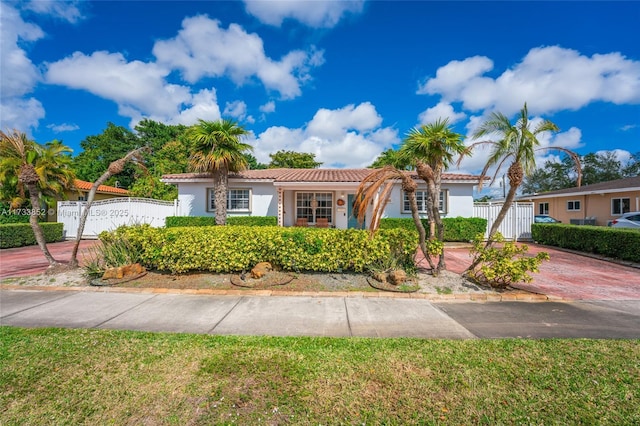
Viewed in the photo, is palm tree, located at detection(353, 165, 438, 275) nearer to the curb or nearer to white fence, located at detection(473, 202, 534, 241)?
the curb

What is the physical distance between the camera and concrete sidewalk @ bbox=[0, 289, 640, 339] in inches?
166

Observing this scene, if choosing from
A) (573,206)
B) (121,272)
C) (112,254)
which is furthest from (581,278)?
(573,206)

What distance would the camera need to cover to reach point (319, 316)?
15.6 feet

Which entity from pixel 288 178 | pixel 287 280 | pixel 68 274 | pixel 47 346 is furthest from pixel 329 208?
pixel 47 346

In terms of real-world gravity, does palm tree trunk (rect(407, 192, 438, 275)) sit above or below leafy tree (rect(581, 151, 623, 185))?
below

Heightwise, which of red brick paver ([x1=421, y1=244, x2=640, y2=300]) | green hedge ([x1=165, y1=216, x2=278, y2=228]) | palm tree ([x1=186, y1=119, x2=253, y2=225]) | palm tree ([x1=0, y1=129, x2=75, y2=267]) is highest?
palm tree ([x1=186, y1=119, x2=253, y2=225])

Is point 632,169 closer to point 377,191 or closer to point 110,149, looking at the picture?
point 377,191

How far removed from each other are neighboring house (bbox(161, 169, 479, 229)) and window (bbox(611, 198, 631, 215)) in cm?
1338

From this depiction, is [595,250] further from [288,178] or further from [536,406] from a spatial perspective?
[288,178]

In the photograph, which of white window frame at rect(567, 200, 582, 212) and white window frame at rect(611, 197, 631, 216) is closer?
white window frame at rect(611, 197, 631, 216)

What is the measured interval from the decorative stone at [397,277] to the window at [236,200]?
1100 centimetres

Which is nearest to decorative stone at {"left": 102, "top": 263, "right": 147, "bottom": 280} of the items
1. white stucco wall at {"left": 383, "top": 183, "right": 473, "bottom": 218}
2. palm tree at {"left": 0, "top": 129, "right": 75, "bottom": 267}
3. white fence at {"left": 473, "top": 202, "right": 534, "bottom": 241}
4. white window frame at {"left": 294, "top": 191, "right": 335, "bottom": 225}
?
palm tree at {"left": 0, "top": 129, "right": 75, "bottom": 267}

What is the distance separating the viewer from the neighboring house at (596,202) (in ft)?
Result: 60.1

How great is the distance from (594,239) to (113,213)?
24082 millimetres
